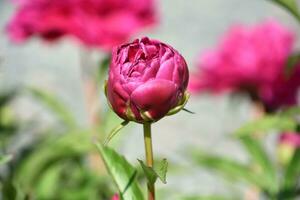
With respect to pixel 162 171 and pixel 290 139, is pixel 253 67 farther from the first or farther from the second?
pixel 162 171

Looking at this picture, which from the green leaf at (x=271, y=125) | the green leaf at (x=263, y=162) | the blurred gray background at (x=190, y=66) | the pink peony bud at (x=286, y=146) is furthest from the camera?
the blurred gray background at (x=190, y=66)

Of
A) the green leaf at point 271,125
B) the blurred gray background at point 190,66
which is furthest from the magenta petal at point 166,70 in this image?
the blurred gray background at point 190,66

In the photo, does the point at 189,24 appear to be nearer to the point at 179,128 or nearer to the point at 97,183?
the point at 179,128

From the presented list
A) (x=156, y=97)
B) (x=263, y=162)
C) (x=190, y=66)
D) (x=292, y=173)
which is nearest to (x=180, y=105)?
(x=156, y=97)

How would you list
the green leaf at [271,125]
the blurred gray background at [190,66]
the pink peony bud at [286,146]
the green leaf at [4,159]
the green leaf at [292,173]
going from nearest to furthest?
the green leaf at [4,159], the green leaf at [271,125], the green leaf at [292,173], the pink peony bud at [286,146], the blurred gray background at [190,66]

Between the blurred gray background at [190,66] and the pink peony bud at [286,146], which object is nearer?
the pink peony bud at [286,146]

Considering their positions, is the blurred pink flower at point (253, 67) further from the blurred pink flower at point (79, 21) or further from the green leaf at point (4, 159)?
the green leaf at point (4, 159)

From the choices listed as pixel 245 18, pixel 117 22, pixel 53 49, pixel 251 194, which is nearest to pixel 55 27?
pixel 117 22
